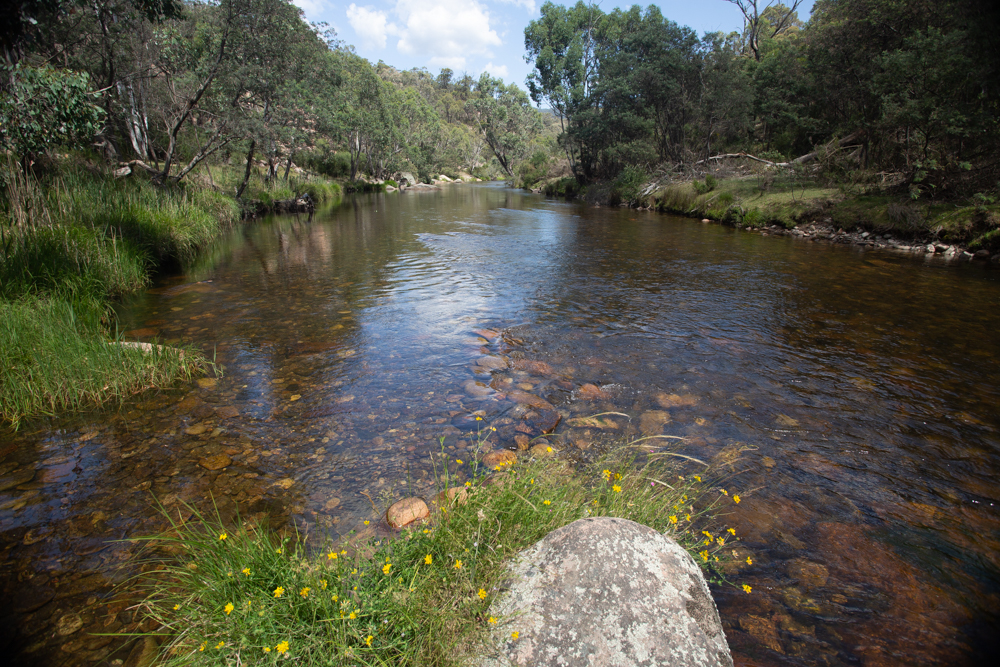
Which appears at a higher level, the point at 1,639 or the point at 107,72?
the point at 107,72

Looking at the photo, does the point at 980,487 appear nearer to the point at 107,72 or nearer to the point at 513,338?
the point at 513,338

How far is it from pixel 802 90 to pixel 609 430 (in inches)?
926

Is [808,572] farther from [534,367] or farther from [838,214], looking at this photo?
[838,214]

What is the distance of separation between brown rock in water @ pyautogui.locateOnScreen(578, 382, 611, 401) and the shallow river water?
0.16 feet

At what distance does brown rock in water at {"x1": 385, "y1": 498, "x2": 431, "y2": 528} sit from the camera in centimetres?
318

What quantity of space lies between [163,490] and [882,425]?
6.47 m

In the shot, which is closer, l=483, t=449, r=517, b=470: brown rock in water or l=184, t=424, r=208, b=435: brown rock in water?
l=483, t=449, r=517, b=470: brown rock in water

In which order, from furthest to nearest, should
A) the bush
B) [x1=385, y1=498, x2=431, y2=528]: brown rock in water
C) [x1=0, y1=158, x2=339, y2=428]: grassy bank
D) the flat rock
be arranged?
the bush → [x1=0, y1=158, x2=339, y2=428]: grassy bank → the flat rock → [x1=385, y1=498, x2=431, y2=528]: brown rock in water

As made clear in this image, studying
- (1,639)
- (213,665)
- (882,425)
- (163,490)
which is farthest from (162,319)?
(882,425)

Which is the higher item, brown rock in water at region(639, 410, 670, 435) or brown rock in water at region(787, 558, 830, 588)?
brown rock in water at region(639, 410, 670, 435)

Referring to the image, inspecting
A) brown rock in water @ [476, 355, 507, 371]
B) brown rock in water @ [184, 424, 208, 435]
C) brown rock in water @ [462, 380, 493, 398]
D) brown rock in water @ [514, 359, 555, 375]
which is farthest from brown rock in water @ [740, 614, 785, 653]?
brown rock in water @ [184, 424, 208, 435]

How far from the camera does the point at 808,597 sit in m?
2.74

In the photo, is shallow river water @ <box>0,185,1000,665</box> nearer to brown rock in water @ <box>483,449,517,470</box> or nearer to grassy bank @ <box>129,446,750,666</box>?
brown rock in water @ <box>483,449,517,470</box>

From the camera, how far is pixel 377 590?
2049mm
